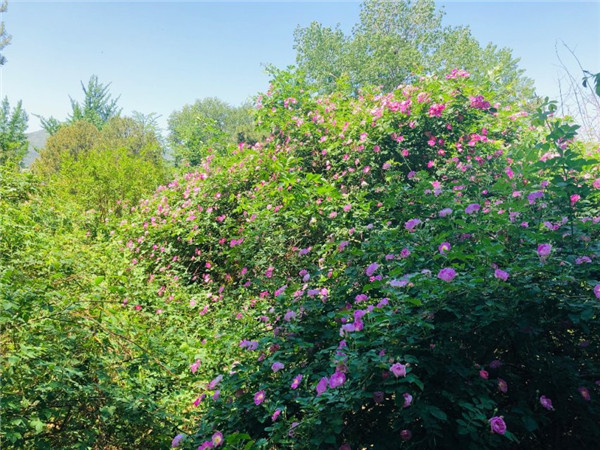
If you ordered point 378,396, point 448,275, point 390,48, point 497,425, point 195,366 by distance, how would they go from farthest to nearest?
point 390,48, point 195,366, point 448,275, point 378,396, point 497,425

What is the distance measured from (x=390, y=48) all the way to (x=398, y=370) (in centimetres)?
2253

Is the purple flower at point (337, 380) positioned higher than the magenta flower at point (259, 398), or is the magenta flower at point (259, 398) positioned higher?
the purple flower at point (337, 380)

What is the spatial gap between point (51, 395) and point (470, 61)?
2478 centimetres

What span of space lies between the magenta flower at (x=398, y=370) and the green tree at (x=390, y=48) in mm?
21224

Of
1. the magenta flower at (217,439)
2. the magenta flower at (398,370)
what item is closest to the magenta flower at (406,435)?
the magenta flower at (398,370)

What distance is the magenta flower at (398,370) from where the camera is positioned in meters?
1.14

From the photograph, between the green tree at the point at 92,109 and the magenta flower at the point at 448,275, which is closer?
the magenta flower at the point at 448,275

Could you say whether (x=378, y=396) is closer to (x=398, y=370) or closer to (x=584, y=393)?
(x=398, y=370)

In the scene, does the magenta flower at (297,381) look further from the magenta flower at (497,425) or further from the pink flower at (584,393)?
the pink flower at (584,393)

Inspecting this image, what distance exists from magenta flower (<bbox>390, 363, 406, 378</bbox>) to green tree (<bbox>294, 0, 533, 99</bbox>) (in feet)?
69.6

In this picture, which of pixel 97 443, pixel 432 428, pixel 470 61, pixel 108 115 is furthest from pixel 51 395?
pixel 108 115

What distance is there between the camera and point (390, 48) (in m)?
21.0

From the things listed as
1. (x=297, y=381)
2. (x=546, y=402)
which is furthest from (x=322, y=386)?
(x=546, y=402)

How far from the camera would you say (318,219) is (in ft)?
10.6
